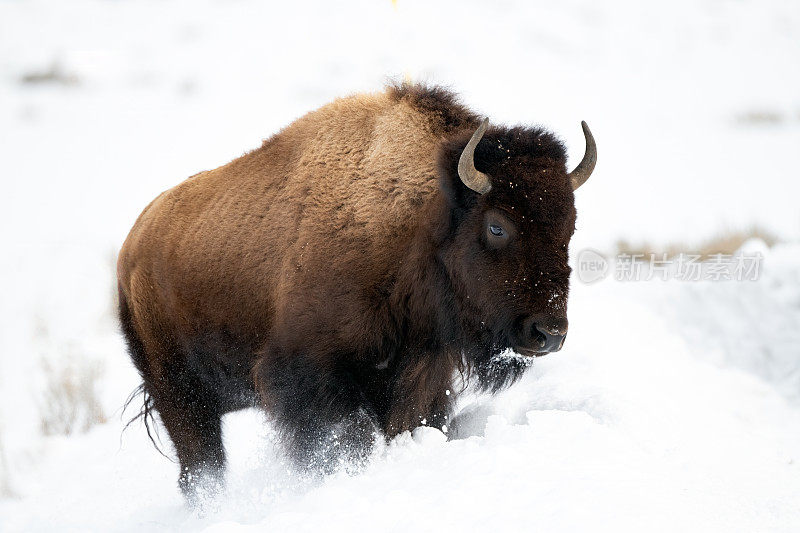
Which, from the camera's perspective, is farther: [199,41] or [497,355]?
[199,41]

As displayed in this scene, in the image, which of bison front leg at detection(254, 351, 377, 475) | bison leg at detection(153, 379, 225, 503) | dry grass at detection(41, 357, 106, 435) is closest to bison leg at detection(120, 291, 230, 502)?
bison leg at detection(153, 379, 225, 503)

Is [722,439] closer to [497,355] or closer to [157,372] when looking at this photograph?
[497,355]

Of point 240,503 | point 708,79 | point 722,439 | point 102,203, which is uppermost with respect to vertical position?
point 722,439

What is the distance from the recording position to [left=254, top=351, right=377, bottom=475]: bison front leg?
10.5 ft

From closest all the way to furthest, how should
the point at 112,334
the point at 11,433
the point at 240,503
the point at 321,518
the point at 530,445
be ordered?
the point at 321,518 → the point at 530,445 → the point at 240,503 → the point at 11,433 → the point at 112,334

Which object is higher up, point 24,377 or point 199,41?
point 199,41

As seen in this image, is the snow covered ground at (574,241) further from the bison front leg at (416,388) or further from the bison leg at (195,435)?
the bison leg at (195,435)

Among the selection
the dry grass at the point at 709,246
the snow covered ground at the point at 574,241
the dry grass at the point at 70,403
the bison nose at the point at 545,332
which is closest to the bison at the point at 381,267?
the bison nose at the point at 545,332

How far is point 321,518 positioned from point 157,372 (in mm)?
2247

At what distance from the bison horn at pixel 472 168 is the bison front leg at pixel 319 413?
101 centimetres

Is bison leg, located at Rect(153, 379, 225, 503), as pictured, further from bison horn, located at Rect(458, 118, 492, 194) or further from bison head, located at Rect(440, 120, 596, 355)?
bison horn, located at Rect(458, 118, 492, 194)

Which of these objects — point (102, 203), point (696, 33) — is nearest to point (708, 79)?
point (696, 33)

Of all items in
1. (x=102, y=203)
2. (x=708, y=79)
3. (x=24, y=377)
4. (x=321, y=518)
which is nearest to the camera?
(x=321, y=518)

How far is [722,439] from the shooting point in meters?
3.34
